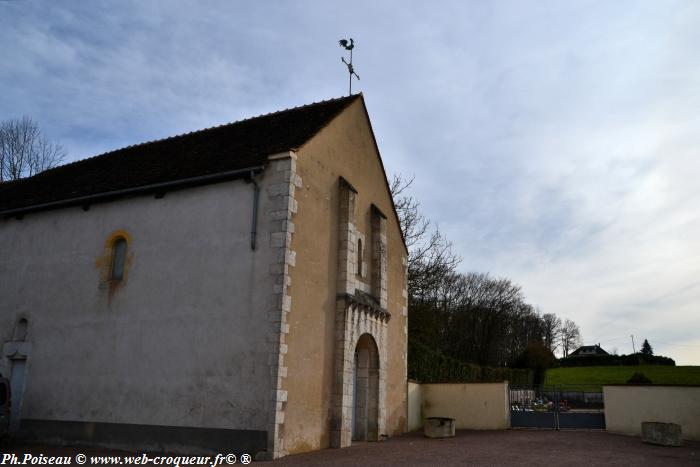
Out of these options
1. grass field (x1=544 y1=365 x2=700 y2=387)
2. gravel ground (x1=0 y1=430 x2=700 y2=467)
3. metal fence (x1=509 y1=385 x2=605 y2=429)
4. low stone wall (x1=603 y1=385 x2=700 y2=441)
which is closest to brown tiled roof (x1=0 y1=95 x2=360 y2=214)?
gravel ground (x1=0 y1=430 x2=700 y2=467)

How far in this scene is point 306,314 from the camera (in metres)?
11.8

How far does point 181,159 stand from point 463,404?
1181cm

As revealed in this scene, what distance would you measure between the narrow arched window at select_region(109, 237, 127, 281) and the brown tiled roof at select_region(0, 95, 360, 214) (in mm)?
1274

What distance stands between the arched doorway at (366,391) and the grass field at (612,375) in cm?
3052

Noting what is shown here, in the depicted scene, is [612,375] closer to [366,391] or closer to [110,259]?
[366,391]

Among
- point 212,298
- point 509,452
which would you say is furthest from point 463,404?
point 212,298

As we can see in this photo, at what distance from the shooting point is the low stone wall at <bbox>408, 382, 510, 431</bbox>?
58.1 feet

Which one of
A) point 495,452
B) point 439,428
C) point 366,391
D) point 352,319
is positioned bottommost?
point 495,452

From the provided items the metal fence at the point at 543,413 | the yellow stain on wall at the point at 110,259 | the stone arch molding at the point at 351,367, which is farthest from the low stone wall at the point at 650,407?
the yellow stain on wall at the point at 110,259

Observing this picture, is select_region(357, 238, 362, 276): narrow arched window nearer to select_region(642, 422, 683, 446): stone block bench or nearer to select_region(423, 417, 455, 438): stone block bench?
select_region(423, 417, 455, 438): stone block bench

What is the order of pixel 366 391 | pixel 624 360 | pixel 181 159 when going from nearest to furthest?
1. pixel 366 391
2. pixel 181 159
3. pixel 624 360

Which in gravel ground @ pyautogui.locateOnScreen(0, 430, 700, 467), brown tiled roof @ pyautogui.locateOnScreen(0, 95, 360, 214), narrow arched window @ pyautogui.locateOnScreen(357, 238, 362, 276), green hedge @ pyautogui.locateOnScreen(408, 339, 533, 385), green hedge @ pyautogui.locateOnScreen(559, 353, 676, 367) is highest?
brown tiled roof @ pyautogui.locateOnScreen(0, 95, 360, 214)

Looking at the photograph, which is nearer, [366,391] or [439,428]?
[366,391]

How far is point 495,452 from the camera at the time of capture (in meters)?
11.8
